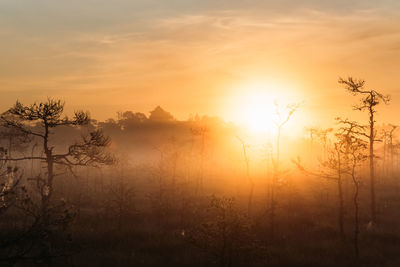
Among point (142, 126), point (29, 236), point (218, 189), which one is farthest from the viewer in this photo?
point (142, 126)

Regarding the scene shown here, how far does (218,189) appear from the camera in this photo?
171ft

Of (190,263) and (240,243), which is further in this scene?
(190,263)

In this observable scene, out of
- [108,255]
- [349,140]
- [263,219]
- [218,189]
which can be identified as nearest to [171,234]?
[108,255]

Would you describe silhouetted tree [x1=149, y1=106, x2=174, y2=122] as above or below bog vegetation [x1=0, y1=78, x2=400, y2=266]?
above

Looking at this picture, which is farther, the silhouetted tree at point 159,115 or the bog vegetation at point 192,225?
the silhouetted tree at point 159,115

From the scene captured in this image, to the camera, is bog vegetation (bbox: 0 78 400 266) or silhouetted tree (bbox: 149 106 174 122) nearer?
→ bog vegetation (bbox: 0 78 400 266)

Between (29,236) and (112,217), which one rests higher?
(29,236)

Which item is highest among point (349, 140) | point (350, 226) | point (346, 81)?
point (346, 81)

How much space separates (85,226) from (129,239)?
193 inches

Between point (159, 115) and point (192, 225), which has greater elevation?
point (159, 115)

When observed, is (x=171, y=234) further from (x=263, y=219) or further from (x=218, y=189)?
(x=218, y=189)

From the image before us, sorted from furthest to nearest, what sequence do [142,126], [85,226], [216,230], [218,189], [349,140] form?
[142,126]
[218,189]
[85,226]
[349,140]
[216,230]

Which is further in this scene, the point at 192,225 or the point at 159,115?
the point at 159,115

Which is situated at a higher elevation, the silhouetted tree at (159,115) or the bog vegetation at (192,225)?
the silhouetted tree at (159,115)
